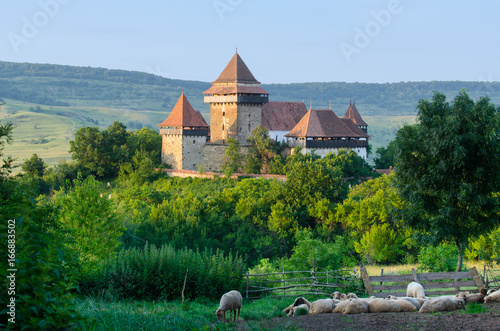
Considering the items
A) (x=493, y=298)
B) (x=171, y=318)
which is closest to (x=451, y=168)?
(x=493, y=298)

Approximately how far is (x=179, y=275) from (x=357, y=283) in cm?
501

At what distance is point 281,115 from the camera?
5447 cm

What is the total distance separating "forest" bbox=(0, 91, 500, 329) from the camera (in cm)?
1150

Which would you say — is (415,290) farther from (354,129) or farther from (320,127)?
(354,129)

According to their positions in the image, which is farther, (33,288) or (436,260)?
(436,260)

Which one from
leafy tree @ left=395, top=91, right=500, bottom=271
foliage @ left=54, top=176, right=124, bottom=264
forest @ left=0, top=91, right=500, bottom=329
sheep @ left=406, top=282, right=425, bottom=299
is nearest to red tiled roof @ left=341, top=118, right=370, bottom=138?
forest @ left=0, top=91, right=500, bottom=329

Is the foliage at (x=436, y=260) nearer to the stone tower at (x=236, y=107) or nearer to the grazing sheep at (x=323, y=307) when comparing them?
the grazing sheep at (x=323, y=307)

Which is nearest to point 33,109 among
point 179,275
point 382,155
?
point 382,155

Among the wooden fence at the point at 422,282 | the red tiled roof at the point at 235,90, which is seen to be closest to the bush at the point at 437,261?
the wooden fence at the point at 422,282

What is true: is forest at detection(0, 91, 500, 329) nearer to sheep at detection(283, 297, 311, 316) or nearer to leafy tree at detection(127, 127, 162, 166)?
leafy tree at detection(127, 127, 162, 166)

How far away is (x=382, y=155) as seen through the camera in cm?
5591

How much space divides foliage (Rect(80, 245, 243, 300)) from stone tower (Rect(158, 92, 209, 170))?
3208cm

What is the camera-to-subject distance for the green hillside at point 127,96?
404 feet

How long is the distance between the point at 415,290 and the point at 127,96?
160 m
